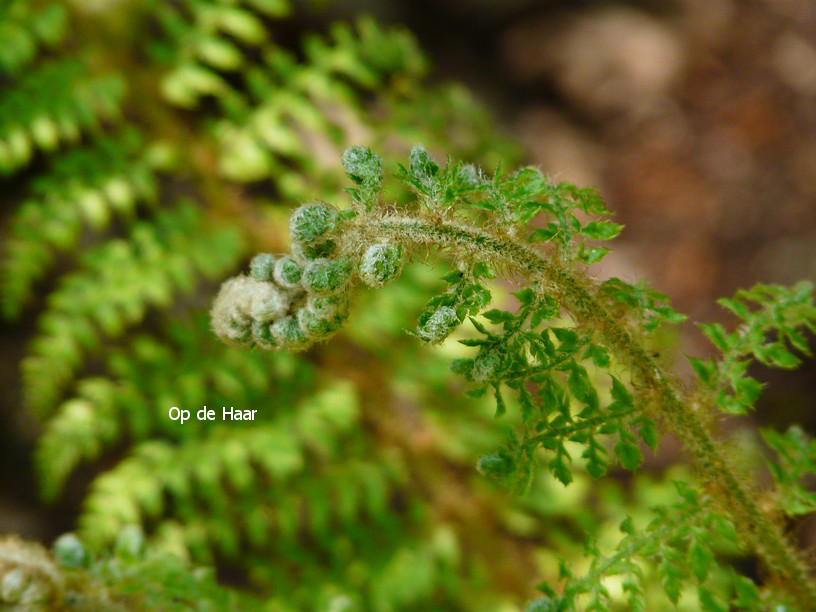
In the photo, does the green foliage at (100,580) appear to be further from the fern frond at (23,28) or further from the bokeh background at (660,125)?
the bokeh background at (660,125)

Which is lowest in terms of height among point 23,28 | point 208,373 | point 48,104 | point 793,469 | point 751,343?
point 793,469

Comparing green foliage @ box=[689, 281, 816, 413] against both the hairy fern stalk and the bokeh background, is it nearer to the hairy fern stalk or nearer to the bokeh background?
the hairy fern stalk

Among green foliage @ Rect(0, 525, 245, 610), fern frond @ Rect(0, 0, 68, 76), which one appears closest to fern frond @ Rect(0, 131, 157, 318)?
fern frond @ Rect(0, 0, 68, 76)

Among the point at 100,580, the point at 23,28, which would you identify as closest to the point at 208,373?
the point at 100,580

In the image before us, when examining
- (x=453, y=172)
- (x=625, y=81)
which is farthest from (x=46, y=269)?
Result: (x=625, y=81)

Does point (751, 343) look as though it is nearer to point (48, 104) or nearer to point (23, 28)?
point (48, 104)

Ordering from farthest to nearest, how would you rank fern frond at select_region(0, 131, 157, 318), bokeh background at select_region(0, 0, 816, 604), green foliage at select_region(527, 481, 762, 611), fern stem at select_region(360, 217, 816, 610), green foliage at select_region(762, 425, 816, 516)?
bokeh background at select_region(0, 0, 816, 604)
fern frond at select_region(0, 131, 157, 318)
green foliage at select_region(762, 425, 816, 516)
green foliage at select_region(527, 481, 762, 611)
fern stem at select_region(360, 217, 816, 610)

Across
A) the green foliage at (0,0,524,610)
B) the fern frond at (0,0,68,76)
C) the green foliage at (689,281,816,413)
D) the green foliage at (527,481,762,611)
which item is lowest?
the green foliage at (527,481,762,611)

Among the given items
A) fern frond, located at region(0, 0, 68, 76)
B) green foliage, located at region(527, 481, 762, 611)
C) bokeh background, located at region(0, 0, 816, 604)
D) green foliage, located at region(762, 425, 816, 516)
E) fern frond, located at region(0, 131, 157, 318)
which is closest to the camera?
green foliage, located at region(527, 481, 762, 611)
